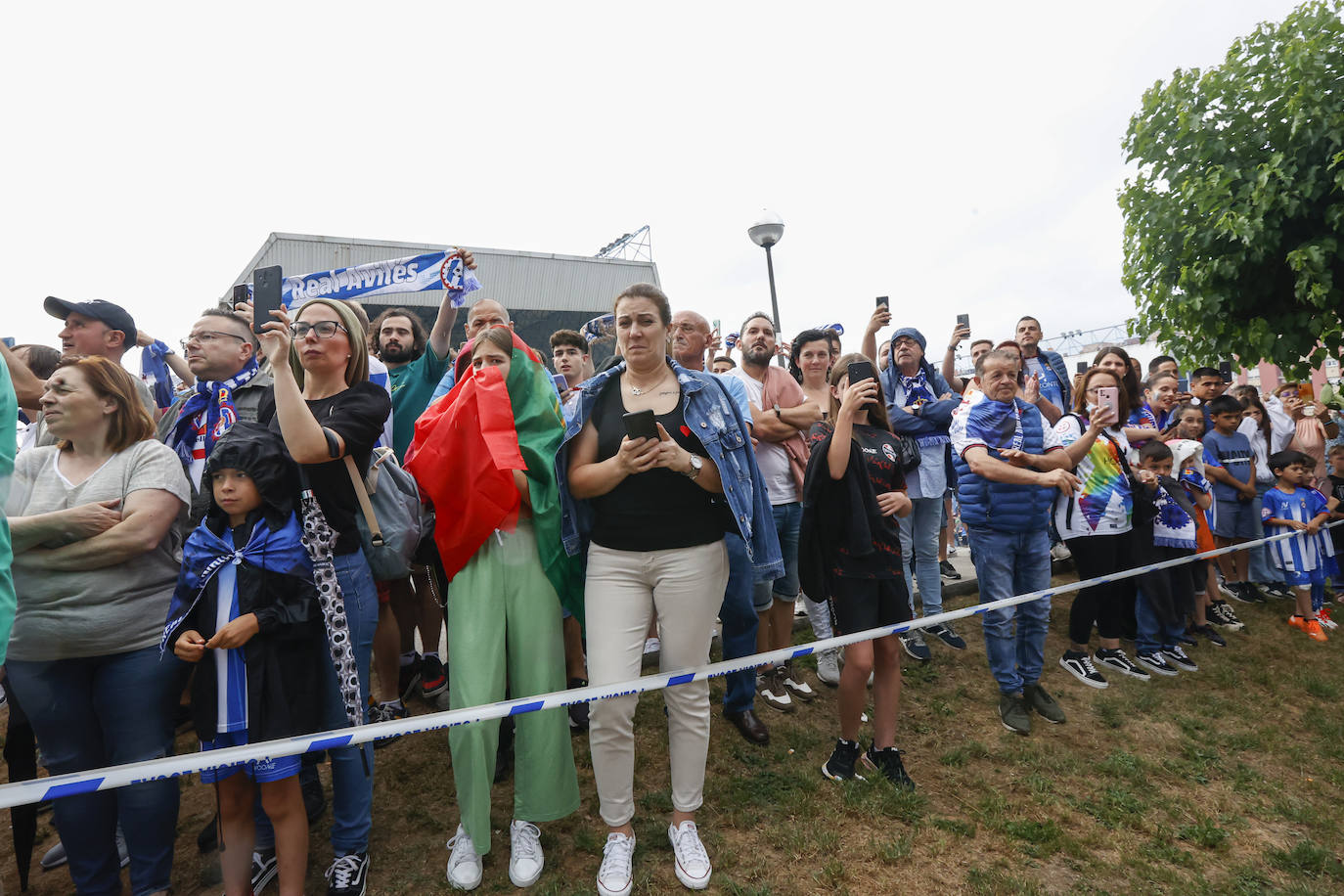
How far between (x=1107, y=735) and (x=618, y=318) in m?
3.92

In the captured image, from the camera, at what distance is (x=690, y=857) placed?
2.46 meters

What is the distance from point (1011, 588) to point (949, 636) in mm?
1117

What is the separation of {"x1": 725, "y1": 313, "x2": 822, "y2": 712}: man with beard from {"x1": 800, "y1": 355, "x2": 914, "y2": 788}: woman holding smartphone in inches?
18.7

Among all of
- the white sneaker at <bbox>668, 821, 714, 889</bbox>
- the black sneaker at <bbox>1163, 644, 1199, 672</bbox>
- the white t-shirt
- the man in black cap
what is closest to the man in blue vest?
the white t-shirt

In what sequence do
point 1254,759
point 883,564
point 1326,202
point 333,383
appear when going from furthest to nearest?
point 1326,202 < point 1254,759 < point 883,564 < point 333,383

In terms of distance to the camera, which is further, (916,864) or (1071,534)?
(1071,534)

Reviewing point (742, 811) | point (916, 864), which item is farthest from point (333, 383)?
point (916, 864)

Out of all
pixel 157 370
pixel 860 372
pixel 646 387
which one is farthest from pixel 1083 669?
pixel 157 370

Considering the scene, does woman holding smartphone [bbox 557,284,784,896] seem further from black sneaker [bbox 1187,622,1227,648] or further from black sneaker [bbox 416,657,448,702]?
black sneaker [bbox 1187,622,1227,648]

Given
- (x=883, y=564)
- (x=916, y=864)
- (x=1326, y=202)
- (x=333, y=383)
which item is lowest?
(x=916, y=864)

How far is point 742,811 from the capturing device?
9.58 ft

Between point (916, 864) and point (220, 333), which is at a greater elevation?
point (220, 333)

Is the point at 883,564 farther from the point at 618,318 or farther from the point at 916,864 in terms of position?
the point at 618,318

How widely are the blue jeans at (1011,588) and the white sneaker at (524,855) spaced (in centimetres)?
288
